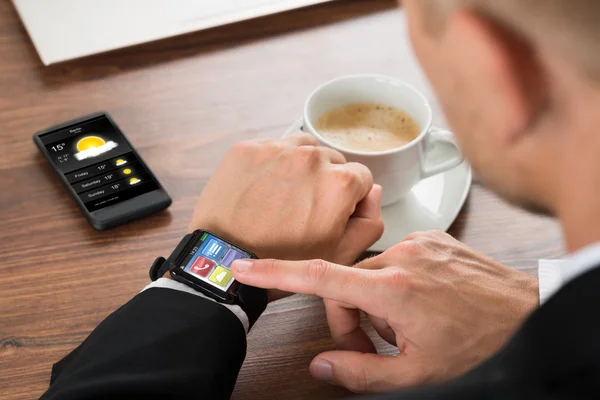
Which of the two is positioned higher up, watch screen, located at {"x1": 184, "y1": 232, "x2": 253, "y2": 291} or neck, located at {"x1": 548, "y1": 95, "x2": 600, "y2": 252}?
neck, located at {"x1": 548, "y1": 95, "x2": 600, "y2": 252}

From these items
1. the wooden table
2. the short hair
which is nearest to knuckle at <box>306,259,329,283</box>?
the wooden table

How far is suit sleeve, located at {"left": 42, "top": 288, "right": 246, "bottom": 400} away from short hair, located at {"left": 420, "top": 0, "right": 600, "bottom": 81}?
413 mm

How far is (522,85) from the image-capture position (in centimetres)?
46

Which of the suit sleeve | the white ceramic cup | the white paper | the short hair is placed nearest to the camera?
the short hair

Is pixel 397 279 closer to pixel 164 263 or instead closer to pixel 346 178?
pixel 346 178

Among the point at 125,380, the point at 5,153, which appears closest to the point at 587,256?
the point at 125,380

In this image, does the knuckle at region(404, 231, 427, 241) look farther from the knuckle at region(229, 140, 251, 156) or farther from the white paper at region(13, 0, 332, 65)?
the white paper at region(13, 0, 332, 65)

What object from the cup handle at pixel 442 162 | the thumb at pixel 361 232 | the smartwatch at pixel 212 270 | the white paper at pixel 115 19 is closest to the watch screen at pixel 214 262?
the smartwatch at pixel 212 270

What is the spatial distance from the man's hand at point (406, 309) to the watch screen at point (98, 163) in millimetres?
246

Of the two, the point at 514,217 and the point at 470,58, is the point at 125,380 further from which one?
the point at 514,217

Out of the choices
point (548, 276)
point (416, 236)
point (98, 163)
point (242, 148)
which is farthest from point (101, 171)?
point (548, 276)

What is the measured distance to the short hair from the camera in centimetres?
40

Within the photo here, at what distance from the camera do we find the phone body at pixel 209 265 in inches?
29.1

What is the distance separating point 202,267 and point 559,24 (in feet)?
1.53
